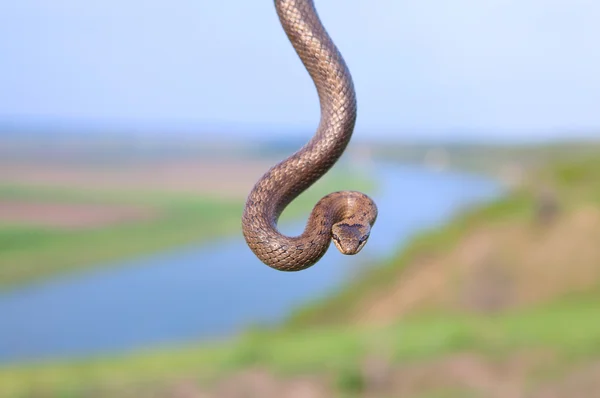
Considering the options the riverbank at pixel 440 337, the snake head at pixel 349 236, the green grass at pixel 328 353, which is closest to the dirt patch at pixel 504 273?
the riverbank at pixel 440 337

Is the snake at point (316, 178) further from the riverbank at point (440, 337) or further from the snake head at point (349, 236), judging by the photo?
the riverbank at point (440, 337)

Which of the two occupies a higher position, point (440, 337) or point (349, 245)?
point (440, 337)

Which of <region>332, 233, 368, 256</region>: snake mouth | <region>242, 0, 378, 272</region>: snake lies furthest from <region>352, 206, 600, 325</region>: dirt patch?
<region>332, 233, 368, 256</region>: snake mouth

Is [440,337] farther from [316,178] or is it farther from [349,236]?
[349,236]

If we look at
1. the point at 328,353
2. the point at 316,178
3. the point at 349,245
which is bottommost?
the point at 349,245

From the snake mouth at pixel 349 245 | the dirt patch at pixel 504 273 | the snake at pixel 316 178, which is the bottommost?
the snake mouth at pixel 349 245

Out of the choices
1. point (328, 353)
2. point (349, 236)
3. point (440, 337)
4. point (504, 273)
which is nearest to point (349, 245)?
Result: point (349, 236)

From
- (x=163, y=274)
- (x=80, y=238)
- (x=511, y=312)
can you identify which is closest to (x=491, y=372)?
(x=511, y=312)
